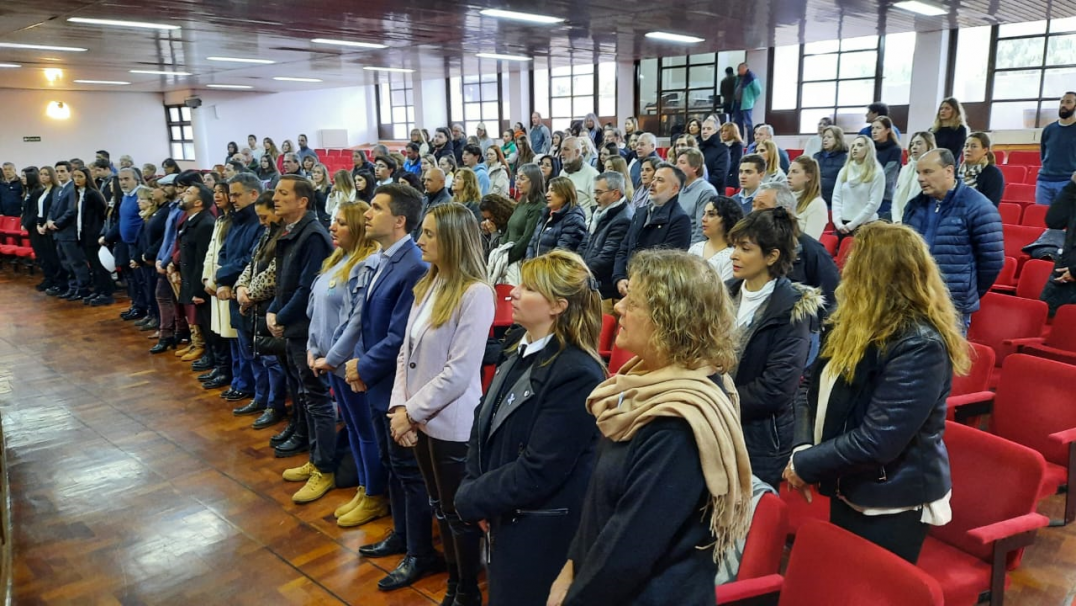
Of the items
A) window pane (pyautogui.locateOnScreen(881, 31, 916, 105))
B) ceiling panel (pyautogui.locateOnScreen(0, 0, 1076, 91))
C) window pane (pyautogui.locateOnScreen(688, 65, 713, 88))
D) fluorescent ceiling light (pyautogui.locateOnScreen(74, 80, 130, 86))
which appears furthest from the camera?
fluorescent ceiling light (pyautogui.locateOnScreen(74, 80, 130, 86))

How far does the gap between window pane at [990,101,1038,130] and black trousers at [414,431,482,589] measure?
1164cm

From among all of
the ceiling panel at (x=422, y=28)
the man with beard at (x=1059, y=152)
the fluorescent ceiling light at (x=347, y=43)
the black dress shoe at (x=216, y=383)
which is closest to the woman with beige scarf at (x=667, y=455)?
the black dress shoe at (x=216, y=383)

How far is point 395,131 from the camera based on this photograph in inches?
896

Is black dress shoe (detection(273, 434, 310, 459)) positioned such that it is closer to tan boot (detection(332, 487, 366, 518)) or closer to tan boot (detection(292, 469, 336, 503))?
tan boot (detection(292, 469, 336, 503))

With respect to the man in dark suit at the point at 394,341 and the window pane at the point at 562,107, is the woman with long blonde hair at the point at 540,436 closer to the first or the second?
the man in dark suit at the point at 394,341

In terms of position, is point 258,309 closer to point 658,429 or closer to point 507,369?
point 507,369

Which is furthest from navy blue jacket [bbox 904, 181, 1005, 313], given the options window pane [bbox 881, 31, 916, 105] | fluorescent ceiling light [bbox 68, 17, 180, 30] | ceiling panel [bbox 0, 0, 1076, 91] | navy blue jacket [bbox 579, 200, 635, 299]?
window pane [bbox 881, 31, 916, 105]

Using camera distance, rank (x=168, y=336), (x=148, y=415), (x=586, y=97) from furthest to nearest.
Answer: (x=586, y=97), (x=168, y=336), (x=148, y=415)

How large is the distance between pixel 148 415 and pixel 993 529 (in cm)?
478

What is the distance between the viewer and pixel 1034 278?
15.7 feet

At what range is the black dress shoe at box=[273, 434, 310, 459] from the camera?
4242 mm

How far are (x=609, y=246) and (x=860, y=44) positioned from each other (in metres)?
9.91

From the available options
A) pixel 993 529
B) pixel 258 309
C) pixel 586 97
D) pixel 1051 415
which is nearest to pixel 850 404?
pixel 993 529

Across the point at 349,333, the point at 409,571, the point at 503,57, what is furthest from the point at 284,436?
the point at 503,57
